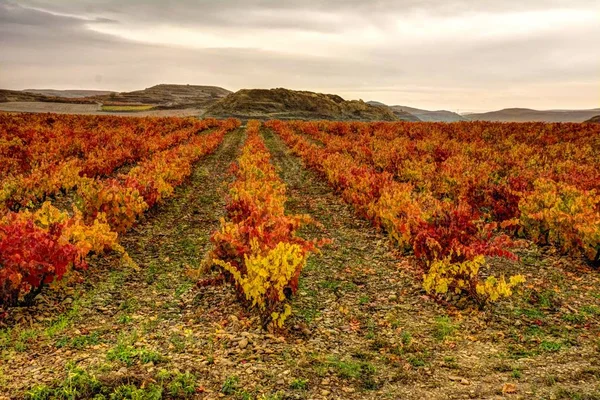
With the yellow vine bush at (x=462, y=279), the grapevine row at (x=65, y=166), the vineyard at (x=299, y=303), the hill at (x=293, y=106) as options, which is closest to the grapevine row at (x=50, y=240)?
the vineyard at (x=299, y=303)

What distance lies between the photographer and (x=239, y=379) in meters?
4.59

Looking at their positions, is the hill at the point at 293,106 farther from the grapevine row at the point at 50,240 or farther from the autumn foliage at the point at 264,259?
the autumn foliage at the point at 264,259

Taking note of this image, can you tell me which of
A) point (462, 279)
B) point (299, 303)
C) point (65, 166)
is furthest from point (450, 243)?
point (65, 166)

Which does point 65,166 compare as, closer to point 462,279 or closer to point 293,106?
point 462,279

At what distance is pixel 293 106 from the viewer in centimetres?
10600

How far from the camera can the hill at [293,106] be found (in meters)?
94.6

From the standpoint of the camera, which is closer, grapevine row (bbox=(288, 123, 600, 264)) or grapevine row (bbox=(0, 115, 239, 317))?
grapevine row (bbox=(0, 115, 239, 317))

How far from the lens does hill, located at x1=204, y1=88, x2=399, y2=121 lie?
94625mm

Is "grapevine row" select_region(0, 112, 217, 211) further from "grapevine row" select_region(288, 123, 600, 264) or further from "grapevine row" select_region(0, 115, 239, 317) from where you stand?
"grapevine row" select_region(288, 123, 600, 264)

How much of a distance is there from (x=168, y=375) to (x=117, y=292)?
2.58 metres

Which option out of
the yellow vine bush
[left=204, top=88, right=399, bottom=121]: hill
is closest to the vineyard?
the yellow vine bush

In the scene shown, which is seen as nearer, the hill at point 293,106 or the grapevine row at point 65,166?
the grapevine row at point 65,166

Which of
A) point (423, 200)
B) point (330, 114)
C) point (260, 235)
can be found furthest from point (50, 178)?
point (330, 114)

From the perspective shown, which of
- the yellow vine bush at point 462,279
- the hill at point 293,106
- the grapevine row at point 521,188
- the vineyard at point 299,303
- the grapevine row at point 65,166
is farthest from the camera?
the hill at point 293,106
